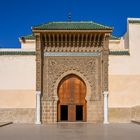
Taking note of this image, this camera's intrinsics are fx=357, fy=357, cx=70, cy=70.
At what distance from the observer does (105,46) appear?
14547 millimetres

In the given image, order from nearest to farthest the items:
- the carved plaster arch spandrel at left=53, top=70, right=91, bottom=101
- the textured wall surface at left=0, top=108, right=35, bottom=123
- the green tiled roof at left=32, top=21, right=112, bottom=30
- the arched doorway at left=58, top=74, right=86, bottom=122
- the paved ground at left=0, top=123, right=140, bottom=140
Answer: the paved ground at left=0, top=123, right=140, bottom=140 < the green tiled roof at left=32, top=21, right=112, bottom=30 < the textured wall surface at left=0, top=108, right=35, bottom=123 < the carved plaster arch spandrel at left=53, top=70, right=91, bottom=101 < the arched doorway at left=58, top=74, right=86, bottom=122

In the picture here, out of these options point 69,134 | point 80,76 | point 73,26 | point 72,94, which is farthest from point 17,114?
point 69,134

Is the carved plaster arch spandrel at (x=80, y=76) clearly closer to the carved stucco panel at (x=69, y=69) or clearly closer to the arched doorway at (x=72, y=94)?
the carved stucco panel at (x=69, y=69)

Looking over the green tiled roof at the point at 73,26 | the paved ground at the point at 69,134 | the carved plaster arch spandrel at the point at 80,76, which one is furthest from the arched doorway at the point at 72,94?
the paved ground at the point at 69,134

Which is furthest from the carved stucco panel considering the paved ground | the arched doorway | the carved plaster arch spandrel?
the paved ground

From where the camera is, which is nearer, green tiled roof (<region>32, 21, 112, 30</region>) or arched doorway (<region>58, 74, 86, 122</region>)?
green tiled roof (<region>32, 21, 112, 30</region>)

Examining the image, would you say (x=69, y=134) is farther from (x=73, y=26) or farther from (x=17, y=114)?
(x=73, y=26)

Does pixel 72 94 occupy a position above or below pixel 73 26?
below

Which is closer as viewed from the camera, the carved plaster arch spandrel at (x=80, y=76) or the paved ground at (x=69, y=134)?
the paved ground at (x=69, y=134)

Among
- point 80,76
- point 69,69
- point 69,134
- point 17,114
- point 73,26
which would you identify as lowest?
point 69,134

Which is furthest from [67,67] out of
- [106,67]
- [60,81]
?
[106,67]

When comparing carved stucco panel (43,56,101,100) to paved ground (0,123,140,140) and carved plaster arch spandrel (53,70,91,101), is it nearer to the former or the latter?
carved plaster arch spandrel (53,70,91,101)

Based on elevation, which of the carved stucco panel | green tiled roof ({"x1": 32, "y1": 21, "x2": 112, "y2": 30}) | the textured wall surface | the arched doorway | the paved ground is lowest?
the paved ground

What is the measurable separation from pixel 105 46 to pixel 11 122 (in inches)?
190
